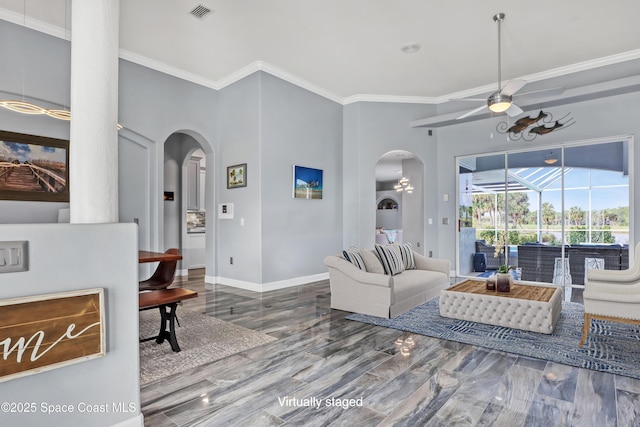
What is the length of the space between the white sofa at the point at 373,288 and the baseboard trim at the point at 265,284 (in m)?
1.59

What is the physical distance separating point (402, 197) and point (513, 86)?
8.05 metres

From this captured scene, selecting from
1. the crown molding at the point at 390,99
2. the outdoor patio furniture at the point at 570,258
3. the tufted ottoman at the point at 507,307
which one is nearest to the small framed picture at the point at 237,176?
the crown molding at the point at 390,99

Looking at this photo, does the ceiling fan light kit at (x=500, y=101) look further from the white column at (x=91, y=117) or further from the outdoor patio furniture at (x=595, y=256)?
the white column at (x=91, y=117)

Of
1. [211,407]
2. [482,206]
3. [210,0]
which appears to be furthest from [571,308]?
[210,0]

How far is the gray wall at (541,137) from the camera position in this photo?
17.6ft

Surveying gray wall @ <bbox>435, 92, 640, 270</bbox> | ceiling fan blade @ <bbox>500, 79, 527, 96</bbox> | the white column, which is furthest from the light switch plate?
gray wall @ <bbox>435, 92, 640, 270</bbox>

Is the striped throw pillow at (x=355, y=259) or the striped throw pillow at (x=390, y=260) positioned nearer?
the striped throw pillow at (x=355, y=259)

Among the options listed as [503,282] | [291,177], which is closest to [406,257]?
[503,282]

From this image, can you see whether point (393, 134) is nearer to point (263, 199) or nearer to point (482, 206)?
point (482, 206)

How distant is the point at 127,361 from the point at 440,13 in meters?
4.63

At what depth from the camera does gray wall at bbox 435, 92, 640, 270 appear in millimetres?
5363

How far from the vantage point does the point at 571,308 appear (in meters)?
4.43

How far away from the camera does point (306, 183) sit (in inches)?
247

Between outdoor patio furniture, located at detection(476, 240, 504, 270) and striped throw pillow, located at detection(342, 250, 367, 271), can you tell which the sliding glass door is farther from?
striped throw pillow, located at detection(342, 250, 367, 271)
